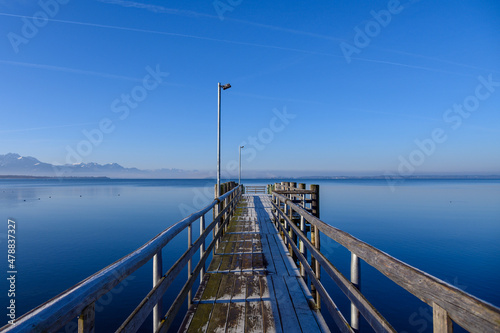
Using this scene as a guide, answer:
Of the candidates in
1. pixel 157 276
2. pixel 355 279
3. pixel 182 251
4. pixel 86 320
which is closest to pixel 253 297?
pixel 157 276

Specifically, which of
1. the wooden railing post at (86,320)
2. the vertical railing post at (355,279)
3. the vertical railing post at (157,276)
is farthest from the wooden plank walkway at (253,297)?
the wooden railing post at (86,320)

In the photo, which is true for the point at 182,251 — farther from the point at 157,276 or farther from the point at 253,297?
the point at 157,276

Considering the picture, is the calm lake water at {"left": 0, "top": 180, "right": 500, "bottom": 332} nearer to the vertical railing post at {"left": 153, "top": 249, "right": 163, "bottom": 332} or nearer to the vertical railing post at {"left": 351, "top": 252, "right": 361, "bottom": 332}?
the vertical railing post at {"left": 153, "top": 249, "right": 163, "bottom": 332}

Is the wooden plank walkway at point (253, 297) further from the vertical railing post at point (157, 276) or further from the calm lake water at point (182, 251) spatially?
the calm lake water at point (182, 251)

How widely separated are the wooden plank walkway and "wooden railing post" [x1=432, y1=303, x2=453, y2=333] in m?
2.12

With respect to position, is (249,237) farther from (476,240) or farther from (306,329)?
(476,240)

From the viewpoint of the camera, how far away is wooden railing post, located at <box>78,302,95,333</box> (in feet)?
4.43

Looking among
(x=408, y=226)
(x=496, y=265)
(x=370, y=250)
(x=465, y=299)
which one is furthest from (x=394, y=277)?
(x=408, y=226)

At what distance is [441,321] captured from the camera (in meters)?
1.32

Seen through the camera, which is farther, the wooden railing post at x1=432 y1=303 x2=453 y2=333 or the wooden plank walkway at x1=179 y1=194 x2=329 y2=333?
the wooden plank walkway at x1=179 y1=194 x2=329 y2=333

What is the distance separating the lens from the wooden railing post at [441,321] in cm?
130

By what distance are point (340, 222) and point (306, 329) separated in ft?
74.5

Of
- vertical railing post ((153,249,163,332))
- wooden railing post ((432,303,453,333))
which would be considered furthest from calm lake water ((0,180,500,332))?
wooden railing post ((432,303,453,333))

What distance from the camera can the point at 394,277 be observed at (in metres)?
1.72
